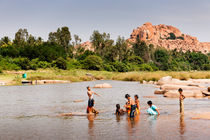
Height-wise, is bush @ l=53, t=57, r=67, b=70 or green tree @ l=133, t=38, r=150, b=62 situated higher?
green tree @ l=133, t=38, r=150, b=62

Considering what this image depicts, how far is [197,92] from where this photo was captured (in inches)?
1041

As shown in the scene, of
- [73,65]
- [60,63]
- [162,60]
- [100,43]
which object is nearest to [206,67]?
[162,60]

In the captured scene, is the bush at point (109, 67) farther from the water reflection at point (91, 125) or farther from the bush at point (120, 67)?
the water reflection at point (91, 125)

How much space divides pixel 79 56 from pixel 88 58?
1933 centimetres

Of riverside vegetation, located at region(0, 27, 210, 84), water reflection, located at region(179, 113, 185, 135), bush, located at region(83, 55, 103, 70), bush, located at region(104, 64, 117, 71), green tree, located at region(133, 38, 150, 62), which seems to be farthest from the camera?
green tree, located at region(133, 38, 150, 62)

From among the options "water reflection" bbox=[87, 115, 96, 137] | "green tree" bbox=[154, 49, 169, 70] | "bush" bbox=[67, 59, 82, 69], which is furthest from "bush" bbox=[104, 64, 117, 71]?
"water reflection" bbox=[87, 115, 96, 137]

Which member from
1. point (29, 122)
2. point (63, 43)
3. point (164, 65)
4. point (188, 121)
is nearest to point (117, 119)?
point (188, 121)

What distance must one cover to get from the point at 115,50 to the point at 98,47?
745 centimetres

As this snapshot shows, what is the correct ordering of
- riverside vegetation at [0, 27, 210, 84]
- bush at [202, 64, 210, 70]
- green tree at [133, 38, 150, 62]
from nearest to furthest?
riverside vegetation at [0, 27, 210, 84] < green tree at [133, 38, 150, 62] < bush at [202, 64, 210, 70]

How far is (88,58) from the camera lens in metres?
90.4

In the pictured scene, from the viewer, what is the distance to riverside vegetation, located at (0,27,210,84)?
72.4 meters

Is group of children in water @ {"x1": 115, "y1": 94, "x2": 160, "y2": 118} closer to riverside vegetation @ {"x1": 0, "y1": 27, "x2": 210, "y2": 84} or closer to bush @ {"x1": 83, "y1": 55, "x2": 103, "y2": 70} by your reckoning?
riverside vegetation @ {"x1": 0, "y1": 27, "x2": 210, "y2": 84}

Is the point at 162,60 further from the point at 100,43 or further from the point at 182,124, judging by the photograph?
the point at 182,124

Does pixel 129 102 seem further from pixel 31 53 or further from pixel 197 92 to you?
pixel 31 53
